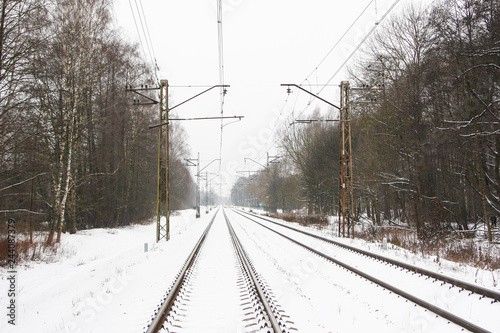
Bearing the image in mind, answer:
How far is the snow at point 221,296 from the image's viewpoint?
520 cm

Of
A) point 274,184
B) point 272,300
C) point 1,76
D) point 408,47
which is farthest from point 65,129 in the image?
point 274,184

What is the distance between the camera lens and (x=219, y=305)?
595 cm

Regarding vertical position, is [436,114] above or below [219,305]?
above

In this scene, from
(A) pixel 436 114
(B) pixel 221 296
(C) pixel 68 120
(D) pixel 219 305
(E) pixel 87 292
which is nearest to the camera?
(D) pixel 219 305

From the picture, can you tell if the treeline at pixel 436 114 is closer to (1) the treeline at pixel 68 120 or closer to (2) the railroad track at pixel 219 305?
(2) the railroad track at pixel 219 305

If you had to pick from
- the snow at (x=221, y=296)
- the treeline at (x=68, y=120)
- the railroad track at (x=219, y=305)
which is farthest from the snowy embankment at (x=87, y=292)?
the treeline at (x=68, y=120)

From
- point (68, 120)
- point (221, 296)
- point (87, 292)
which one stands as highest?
point (68, 120)

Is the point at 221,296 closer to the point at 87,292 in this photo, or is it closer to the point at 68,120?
the point at 87,292

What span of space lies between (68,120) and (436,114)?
2033cm

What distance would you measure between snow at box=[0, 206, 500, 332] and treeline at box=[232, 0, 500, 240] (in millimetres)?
7811

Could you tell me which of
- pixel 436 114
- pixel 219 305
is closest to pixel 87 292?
pixel 219 305

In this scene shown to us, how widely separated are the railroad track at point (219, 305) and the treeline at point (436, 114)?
10.5 metres

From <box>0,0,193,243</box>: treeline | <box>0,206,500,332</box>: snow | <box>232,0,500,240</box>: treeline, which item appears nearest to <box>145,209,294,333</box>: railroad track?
<box>0,206,500,332</box>: snow

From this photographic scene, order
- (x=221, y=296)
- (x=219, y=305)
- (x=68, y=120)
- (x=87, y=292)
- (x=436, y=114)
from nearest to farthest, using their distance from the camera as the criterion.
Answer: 1. (x=219, y=305)
2. (x=221, y=296)
3. (x=87, y=292)
4. (x=68, y=120)
5. (x=436, y=114)
